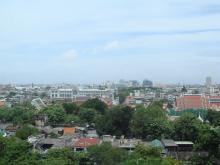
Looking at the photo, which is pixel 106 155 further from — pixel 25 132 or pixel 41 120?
pixel 41 120

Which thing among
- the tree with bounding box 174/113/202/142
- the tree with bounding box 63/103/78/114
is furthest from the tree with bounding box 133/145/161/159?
the tree with bounding box 63/103/78/114

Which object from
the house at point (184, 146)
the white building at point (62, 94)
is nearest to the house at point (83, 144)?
the house at point (184, 146)

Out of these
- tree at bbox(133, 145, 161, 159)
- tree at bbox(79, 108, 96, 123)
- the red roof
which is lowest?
the red roof


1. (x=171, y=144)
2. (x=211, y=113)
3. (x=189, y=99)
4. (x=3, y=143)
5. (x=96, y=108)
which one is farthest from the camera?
(x=189, y=99)

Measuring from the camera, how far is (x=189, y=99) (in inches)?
1727

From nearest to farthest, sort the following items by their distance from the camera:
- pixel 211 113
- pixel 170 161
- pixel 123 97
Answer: pixel 170 161 → pixel 211 113 → pixel 123 97

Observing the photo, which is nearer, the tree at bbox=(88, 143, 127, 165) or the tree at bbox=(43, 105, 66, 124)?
the tree at bbox=(88, 143, 127, 165)

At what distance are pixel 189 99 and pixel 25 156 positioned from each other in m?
31.4

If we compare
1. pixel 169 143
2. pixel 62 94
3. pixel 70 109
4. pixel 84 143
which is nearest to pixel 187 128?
pixel 169 143

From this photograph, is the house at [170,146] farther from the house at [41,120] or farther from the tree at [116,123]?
the house at [41,120]

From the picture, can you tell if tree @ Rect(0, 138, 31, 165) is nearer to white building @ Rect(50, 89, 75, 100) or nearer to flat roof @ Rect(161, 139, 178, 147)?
flat roof @ Rect(161, 139, 178, 147)

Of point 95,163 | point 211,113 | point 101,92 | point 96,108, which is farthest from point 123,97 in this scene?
point 95,163

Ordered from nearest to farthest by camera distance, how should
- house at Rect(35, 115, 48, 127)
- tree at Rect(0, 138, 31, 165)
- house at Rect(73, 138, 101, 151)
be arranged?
tree at Rect(0, 138, 31, 165) → house at Rect(73, 138, 101, 151) → house at Rect(35, 115, 48, 127)

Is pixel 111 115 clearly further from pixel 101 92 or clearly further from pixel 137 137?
pixel 101 92
